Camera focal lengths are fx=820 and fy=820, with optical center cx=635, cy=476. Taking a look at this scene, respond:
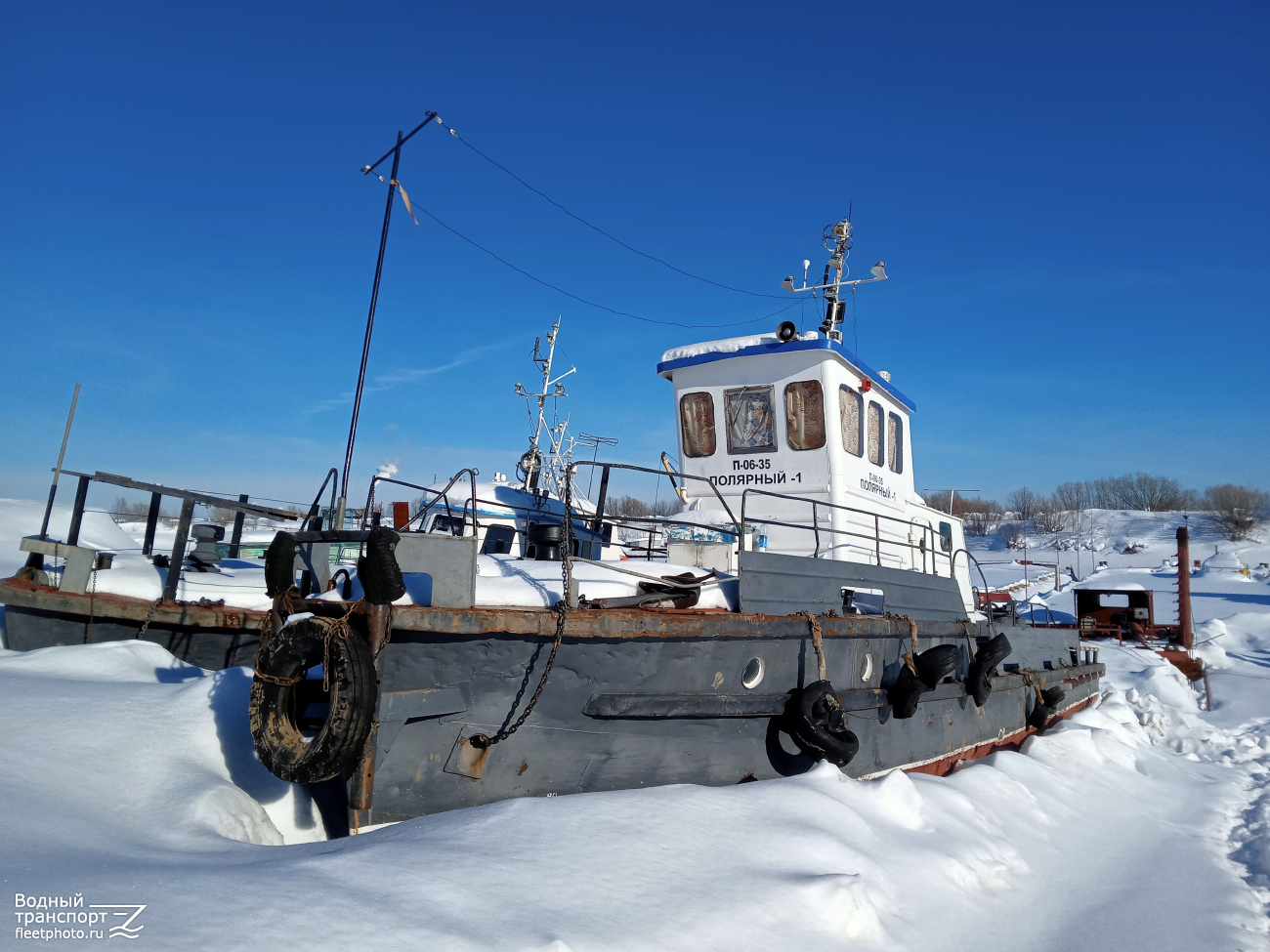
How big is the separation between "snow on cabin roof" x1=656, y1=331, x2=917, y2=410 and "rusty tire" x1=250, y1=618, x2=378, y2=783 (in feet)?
17.7

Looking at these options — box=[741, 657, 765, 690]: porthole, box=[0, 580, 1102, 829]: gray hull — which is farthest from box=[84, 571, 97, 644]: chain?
box=[741, 657, 765, 690]: porthole

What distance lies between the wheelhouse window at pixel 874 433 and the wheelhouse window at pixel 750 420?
1.32 metres

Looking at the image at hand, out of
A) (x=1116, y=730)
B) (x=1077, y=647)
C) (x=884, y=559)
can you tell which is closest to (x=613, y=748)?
(x=884, y=559)

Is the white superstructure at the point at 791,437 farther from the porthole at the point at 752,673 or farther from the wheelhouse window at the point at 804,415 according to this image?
the porthole at the point at 752,673

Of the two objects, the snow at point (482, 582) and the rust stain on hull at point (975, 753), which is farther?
the rust stain on hull at point (975, 753)

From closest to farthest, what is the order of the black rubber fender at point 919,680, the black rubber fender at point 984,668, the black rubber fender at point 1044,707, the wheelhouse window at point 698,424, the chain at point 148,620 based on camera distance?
1. the black rubber fender at point 919,680
2. the chain at point 148,620
3. the black rubber fender at point 984,668
4. the wheelhouse window at point 698,424
5. the black rubber fender at point 1044,707

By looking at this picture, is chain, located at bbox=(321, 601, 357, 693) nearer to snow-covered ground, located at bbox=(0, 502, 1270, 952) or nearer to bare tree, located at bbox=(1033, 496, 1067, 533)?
snow-covered ground, located at bbox=(0, 502, 1270, 952)

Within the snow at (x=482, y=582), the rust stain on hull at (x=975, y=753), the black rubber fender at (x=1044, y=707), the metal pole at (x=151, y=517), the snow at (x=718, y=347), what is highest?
the snow at (x=718, y=347)

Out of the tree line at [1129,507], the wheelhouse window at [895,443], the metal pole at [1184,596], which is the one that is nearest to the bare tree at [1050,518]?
the tree line at [1129,507]

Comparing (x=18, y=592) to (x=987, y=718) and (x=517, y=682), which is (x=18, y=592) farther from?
(x=987, y=718)

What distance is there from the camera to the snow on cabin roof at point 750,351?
839cm

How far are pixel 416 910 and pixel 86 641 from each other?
6.05m

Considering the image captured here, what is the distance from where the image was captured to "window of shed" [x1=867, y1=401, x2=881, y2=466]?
30.7 feet

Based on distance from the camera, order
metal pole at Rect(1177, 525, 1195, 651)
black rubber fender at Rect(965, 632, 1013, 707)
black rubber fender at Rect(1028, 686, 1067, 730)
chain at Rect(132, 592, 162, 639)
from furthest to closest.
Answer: metal pole at Rect(1177, 525, 1195, 651)
black rubber fender at Rect(1028, 686, 1067, 730)
black rubber fender at Rect(965, 632, 1013, 707)
chain at Rect(132, 592, 162, 639)
